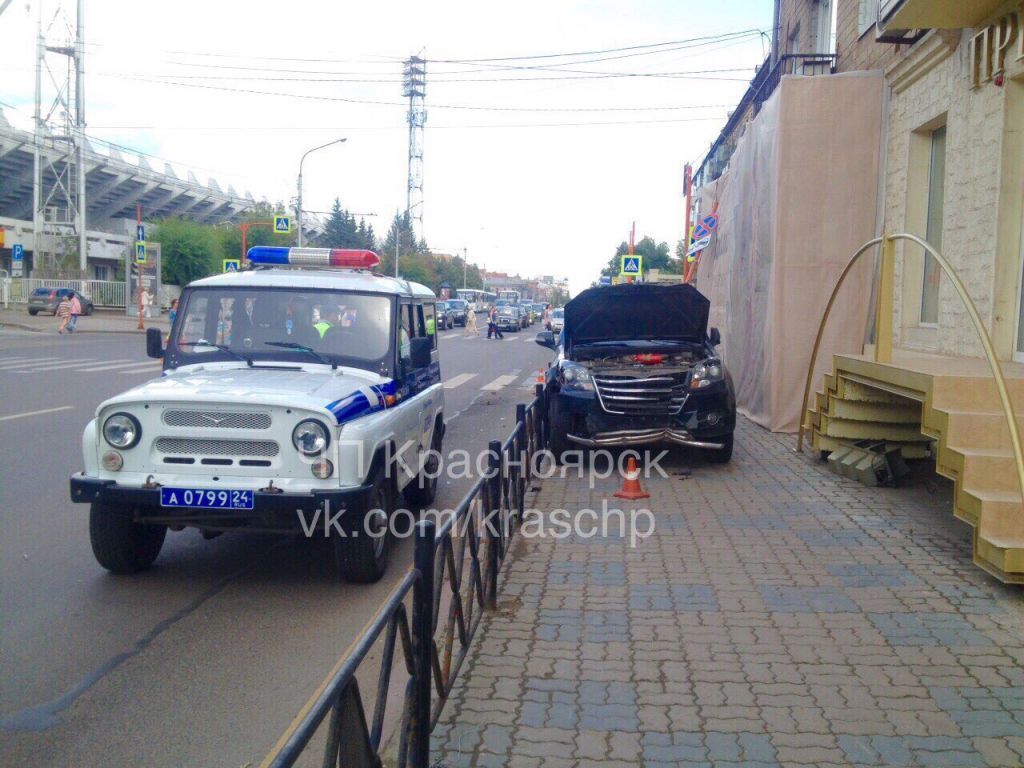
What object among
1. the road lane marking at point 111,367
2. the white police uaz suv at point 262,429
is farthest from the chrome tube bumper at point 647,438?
the road lane marking at point 111,367

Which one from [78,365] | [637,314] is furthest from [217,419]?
[78,365]

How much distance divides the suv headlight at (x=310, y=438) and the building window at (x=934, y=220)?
8.23 m

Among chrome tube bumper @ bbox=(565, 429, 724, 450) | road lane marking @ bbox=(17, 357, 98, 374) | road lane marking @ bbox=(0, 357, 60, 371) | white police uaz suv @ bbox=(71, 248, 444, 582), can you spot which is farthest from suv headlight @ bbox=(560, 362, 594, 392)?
road lane marking @ bbox=(0, 357, 60, 371)

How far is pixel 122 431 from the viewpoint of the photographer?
5598 millimetres

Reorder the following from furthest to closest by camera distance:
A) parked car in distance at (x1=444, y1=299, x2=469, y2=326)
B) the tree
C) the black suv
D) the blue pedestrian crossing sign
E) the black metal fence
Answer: the tree, parked car in distance at (x1=444, y1=299, x2=469, y2=326), the blue pedestrian crossing sign, the black suv, the black metal fence

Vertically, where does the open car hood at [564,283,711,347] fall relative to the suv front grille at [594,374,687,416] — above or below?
above

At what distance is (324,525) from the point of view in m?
5.72

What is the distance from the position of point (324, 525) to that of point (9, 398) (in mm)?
11523

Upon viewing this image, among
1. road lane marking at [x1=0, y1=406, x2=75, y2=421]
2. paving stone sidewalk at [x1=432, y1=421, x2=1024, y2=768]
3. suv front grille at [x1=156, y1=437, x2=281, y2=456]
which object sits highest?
suv front grille at [x1=156, y1=437, x2=281, y2=456]

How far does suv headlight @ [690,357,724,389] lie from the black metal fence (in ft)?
12.6

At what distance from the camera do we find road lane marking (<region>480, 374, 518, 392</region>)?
19906mm

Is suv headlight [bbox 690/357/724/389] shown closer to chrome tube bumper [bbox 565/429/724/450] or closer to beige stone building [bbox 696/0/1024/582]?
chrome tube bumper [bbox 565/429/724/450]

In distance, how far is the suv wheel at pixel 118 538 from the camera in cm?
578

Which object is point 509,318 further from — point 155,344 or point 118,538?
point 118,538
